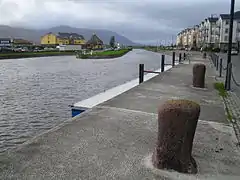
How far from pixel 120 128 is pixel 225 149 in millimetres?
2209

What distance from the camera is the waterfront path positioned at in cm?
408

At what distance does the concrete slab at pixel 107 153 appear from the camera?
4.07 m

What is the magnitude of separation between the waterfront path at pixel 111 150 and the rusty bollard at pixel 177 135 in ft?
0.53

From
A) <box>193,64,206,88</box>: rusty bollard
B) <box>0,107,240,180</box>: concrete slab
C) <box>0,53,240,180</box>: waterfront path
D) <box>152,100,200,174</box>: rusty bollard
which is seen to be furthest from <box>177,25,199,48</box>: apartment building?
<box>152,100,200,174</box>: rusty bollard

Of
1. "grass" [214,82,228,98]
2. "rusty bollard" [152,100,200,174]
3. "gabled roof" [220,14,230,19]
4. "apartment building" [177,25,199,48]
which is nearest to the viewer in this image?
"rusty bollard" [152,100,200,174]

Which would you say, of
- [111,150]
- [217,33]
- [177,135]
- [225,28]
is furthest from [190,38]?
[177,135]

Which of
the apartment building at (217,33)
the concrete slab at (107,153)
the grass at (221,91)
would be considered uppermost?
the apartment building at (217,33)

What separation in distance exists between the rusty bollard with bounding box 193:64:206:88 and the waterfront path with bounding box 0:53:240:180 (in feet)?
15.2

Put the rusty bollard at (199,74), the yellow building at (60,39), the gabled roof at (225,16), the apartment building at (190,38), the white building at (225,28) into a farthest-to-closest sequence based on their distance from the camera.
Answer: the yellow building at (60,39), the apartment building at (190,38), the gabled roof at (225,16), the white building at (225,28), the rusty bollard at (199,74)

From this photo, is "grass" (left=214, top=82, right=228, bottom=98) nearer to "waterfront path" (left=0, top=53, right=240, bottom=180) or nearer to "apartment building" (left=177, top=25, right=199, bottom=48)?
"waterfront path" (left=0, top=53, right=240, bottom=180)

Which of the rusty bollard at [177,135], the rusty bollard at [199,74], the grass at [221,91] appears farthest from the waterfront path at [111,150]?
the rusty bollard at [199,74]

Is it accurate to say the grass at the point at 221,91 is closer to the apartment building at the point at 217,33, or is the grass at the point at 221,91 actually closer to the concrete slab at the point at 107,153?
the concrete slab at the point at 107,153

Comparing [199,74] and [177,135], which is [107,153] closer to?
[177,135]

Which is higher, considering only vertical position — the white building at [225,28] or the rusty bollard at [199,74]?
the white building at [225,28]
